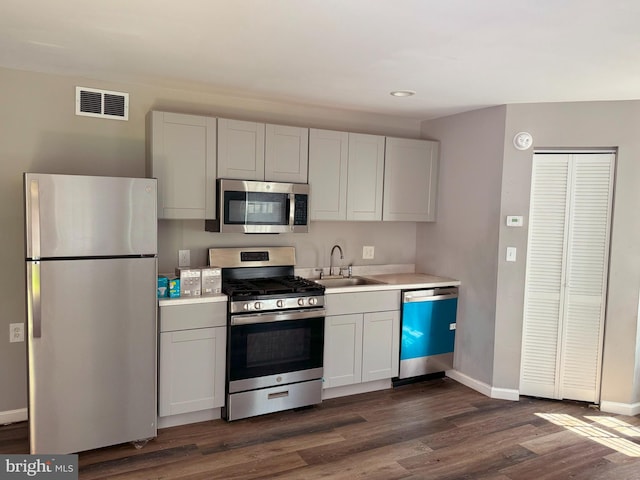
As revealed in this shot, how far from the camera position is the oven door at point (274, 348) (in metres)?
3.29

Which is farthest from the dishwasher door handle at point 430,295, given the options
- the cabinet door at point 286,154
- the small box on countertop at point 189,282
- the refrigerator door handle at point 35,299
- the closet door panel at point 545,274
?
the refrigerator door handle at point 35,299

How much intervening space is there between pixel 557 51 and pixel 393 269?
262cm

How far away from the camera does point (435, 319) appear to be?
4148 mm

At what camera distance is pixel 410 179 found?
435 cm

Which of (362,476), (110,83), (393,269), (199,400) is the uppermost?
(110,83)

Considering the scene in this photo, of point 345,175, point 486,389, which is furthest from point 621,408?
point 345,175

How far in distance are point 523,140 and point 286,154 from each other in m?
1.95

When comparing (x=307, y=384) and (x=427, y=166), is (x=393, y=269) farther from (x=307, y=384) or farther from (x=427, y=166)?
(x=307, y=384)

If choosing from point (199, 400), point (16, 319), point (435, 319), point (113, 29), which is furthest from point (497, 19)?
point (16, 319)

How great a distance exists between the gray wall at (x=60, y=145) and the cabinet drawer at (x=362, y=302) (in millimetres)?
793

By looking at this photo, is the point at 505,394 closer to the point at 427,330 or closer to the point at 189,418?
the point at 427,330

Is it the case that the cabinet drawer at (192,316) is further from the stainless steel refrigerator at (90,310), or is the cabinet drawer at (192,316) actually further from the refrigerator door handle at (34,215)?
the refrigerator door handle at (34,215)

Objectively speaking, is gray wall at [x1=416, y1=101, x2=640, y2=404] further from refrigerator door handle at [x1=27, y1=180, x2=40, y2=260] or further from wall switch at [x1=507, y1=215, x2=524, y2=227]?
refrigerator door handle at [x1=27, y1=180, x2=40, y2=260]

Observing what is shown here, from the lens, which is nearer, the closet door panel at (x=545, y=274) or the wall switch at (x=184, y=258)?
the wall switch at (x=184, y=258)
